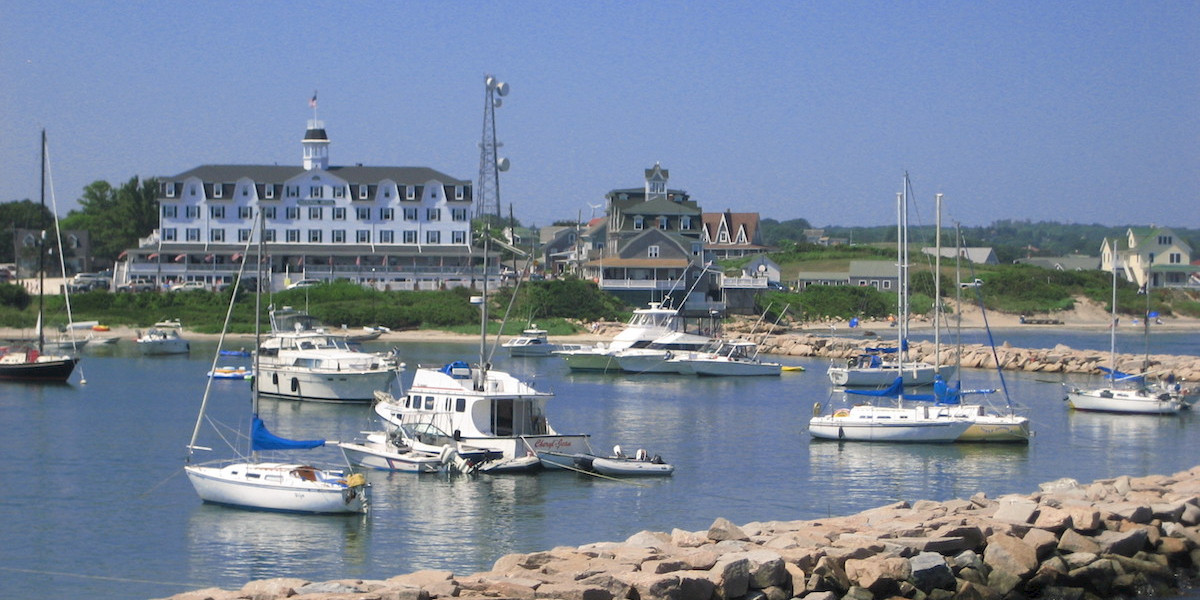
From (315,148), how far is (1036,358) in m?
55.4

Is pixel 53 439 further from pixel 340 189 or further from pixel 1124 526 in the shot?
pixel 340 189

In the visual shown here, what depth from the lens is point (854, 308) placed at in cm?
10131

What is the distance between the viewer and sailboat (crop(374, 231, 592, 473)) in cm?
3309

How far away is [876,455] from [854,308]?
64035 mm

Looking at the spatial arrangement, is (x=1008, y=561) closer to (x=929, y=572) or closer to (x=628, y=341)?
(x=929, y=572)

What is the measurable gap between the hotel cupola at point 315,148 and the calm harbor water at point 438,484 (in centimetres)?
4670

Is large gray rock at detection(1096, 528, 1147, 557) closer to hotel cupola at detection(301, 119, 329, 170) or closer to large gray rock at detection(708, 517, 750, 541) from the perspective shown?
large gray rock at detection(708, 517, 750, 541)

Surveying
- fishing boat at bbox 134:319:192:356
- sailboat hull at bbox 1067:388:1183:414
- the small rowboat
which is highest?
fishing boat at bbox 134:319:192:356

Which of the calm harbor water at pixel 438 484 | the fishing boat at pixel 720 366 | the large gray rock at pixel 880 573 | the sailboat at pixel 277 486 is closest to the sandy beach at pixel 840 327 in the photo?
the fishing boat at pixel 720 366

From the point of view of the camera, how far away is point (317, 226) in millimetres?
98500

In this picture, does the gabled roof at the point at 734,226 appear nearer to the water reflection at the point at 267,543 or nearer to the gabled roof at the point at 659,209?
the gabled roof at the point at 659,209

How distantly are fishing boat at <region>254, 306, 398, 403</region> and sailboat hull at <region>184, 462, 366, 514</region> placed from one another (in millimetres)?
20010

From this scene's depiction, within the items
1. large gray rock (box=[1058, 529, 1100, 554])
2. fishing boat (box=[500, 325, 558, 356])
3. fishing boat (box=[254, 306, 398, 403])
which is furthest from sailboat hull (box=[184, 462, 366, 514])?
fishing boat (box=[500, 325, 558, 356])

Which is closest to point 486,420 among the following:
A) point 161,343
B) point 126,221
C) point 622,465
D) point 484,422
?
point 484,422
